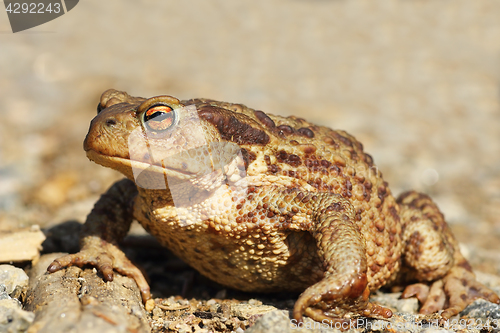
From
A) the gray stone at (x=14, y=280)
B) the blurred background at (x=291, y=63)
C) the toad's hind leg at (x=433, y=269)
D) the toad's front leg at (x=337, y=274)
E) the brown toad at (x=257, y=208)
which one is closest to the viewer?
the toad's front leg at (x=337, y=274)

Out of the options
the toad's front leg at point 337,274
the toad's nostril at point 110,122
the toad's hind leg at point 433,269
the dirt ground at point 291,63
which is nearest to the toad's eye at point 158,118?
the toad's nostril at point 110,122

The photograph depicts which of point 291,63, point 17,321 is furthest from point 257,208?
point 291,63

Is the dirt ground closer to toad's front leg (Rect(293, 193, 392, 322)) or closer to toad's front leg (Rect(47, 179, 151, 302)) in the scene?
toad's front leg (Rect(47, 179, 151, 302))

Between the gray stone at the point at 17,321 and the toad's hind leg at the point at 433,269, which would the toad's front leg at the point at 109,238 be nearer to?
the gray stone at the point at 17,321

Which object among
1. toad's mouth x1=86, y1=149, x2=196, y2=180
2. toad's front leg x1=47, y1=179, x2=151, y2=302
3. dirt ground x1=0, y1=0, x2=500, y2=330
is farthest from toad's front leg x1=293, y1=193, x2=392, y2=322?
dirt ground x1=0, y1=0, x2=500, y2=330

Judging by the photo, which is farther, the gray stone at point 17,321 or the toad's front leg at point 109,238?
the toad's front leg at point 109,238

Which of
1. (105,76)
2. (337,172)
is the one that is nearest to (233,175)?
(337,172)

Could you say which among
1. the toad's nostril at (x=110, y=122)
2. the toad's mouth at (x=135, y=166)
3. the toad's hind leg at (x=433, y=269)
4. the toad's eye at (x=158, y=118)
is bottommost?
the toad's hind leg at (x=433, y=269)
